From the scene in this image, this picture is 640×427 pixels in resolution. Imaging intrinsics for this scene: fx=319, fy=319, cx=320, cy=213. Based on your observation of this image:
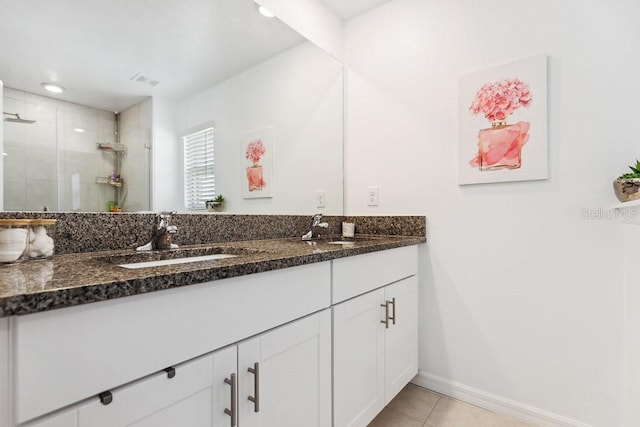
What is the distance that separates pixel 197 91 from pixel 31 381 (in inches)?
46.0

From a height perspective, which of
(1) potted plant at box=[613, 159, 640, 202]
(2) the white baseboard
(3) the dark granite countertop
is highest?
(1) potted plant at box=[613, 159, 640, 202]

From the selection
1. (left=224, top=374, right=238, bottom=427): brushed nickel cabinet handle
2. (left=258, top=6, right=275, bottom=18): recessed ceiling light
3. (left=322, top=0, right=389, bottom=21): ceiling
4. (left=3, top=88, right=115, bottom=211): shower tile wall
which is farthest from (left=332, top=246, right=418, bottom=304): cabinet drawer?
(left=322, top=0, right=389, bottom=21): ceiling

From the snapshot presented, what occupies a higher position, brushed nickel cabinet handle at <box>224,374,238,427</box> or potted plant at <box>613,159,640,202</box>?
potted plant at <box>613,159,640,202</box>

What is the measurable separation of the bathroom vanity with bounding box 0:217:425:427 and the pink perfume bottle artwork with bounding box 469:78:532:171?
81 centimetres

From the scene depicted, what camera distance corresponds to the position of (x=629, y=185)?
1163 millimetres

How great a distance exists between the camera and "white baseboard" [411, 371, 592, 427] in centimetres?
142

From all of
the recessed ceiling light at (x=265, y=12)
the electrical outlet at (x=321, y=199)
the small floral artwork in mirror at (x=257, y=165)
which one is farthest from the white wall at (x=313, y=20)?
the electrical outlet at (x=321, y=199)

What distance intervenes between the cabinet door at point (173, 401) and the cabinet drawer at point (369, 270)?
1.58 feet

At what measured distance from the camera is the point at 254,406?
2.67ft

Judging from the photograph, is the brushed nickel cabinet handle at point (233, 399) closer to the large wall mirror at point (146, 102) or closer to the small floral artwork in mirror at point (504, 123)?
the large wall mirror at point (146, 102)

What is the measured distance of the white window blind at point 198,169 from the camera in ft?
4.29

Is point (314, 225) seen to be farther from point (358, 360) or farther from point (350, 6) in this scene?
point (350, 6)

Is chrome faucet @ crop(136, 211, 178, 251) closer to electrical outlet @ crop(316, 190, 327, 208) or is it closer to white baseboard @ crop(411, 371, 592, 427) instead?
electrical outlet @ crop(316, 190, 327, 208)

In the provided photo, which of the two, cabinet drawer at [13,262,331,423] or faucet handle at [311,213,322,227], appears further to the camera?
faucet handle at [311,213,322,227]
